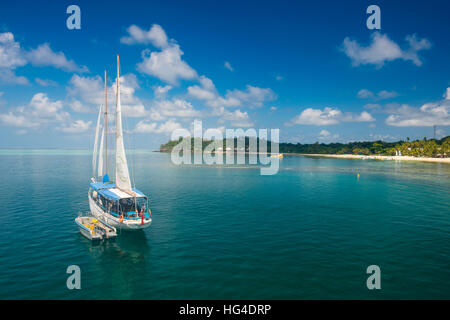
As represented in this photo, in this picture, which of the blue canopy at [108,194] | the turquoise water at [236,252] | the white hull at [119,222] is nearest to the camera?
the turquoise water at [236,252]

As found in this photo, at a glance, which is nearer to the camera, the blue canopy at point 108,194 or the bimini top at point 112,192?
the blue canopy at point 108,194

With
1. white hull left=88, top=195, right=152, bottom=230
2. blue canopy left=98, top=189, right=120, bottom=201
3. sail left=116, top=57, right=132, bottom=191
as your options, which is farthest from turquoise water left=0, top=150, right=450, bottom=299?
sail left=116, top=57, right=132, bottom=191

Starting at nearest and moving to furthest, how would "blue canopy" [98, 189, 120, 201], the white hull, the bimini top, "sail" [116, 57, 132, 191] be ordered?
the white hull
"blue canopy" [98, 189, 120, 201]
the bimini top
"sail" [116, 57, 132, 191]

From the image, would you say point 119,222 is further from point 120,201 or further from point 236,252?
point 236,252

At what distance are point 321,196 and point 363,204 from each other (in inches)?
403

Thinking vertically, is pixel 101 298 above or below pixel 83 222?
below

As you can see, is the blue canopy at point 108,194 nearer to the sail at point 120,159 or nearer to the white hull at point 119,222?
the sail at point 120,159

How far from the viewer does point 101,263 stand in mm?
26109

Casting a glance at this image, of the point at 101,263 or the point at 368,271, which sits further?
the point at 101,263

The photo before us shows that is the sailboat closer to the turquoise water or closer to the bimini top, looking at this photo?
the bimini top

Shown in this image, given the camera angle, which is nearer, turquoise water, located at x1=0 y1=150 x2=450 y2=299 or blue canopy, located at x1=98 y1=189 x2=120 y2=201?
turquoise water, located at x1=0 y1=150 x2=450 y2=299

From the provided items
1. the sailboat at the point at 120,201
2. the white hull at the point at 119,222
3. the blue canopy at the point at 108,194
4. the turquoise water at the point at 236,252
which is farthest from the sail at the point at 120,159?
the turquoise water at the point at 236,252
